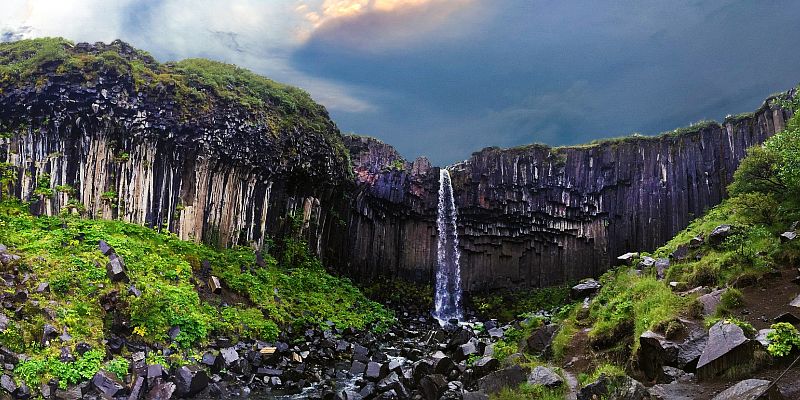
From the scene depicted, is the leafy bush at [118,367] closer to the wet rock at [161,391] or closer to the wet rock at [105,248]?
the wet rock at [161,391]

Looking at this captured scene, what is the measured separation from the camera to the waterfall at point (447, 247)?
126ft

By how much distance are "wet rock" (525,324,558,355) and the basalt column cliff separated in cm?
2165

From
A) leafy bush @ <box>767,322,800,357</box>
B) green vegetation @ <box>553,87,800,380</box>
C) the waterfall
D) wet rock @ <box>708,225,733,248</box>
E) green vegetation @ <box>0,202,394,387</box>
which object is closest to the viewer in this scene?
leafy bush @ <box>767,322,800,357</box>

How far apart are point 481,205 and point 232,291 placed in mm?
21861

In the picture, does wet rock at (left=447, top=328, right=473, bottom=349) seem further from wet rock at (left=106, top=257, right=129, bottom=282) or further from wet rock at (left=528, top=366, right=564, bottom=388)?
wet rock at (left=106, top=257, right=129, bottom=282)

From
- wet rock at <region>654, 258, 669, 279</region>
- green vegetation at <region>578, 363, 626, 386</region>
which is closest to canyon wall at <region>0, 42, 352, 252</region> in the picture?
green vegetation at <region>578, 363, 626, 386</region>

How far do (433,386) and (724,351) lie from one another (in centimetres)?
724

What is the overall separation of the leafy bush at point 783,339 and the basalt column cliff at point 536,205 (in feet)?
87.9

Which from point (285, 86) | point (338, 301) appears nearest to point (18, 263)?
point (338, 301)

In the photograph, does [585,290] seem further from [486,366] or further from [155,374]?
[155,374]

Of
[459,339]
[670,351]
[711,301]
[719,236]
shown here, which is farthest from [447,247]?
[670,351]

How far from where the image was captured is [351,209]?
35250 mm

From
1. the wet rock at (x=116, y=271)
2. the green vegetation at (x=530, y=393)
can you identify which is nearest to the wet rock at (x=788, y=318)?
the green vegetation at (x=530, y=393)

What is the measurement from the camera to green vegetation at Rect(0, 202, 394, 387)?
13102 millimetres
